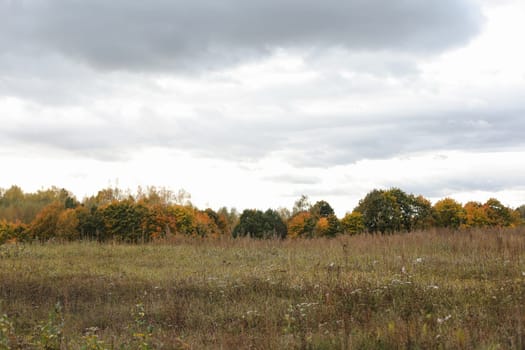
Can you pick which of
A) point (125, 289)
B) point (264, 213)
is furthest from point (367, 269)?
point (264, 213)

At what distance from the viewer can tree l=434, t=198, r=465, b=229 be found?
1561 inches

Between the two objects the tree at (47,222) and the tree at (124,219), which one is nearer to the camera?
the tree at (124,219)

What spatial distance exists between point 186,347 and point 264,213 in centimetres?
4368

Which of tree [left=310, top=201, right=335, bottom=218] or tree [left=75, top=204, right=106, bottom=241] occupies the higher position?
tree [left=310, top=201, right=335, bottom=218]

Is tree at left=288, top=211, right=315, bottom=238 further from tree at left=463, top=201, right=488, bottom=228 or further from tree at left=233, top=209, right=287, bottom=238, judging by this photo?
tree at left=463, top=201, right=488, bottom=228

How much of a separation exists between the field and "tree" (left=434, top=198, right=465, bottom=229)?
2022 centimetres

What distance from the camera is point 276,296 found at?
1149cm

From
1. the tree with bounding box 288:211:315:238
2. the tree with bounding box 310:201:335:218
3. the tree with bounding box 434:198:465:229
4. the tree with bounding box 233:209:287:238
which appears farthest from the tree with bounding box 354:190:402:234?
the tree with bounding box 310:201:335:218

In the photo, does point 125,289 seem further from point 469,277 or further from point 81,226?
point 81,226

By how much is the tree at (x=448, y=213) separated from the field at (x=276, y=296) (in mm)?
20222

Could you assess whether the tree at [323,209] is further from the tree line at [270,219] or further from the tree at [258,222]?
the tree at [258,222]

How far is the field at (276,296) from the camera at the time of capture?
7.04 m

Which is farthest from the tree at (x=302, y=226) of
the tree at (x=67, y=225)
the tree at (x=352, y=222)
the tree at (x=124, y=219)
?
the tree at (x=67, y=225)

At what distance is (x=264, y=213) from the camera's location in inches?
1991
